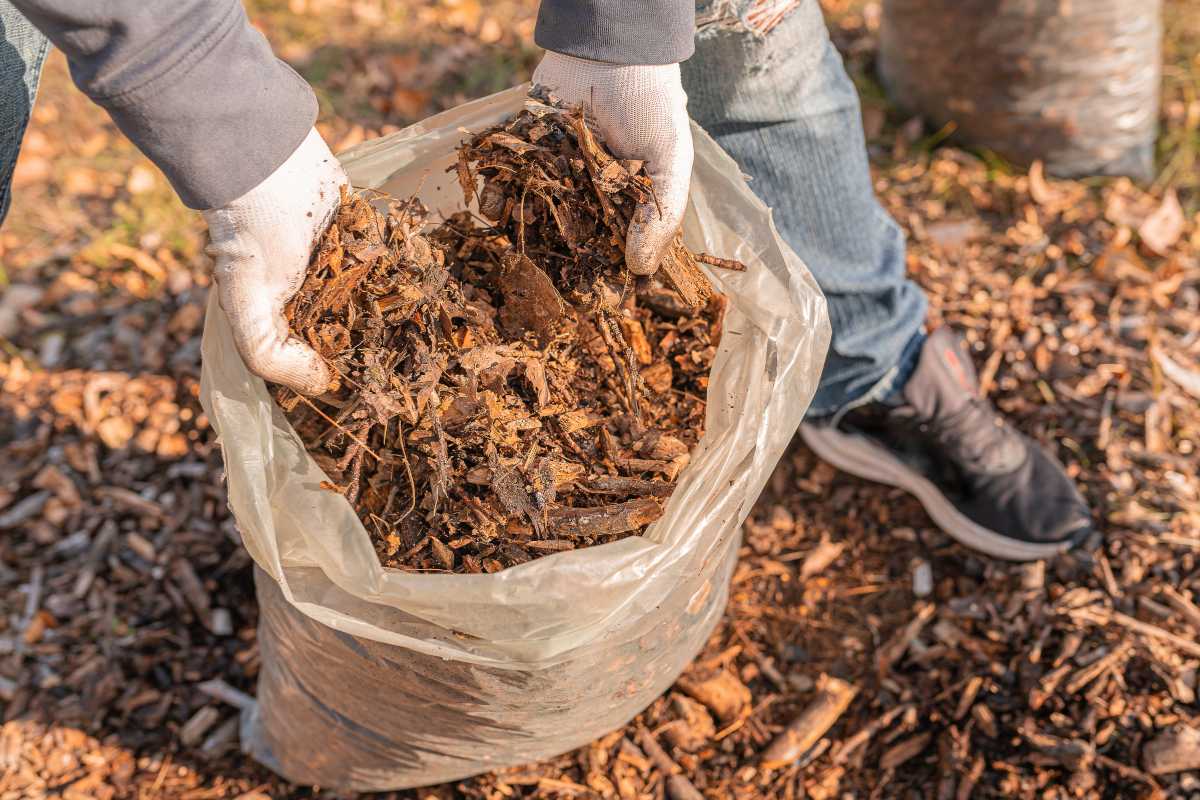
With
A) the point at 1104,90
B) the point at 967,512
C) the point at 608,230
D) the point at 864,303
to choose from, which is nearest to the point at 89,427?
the point at 608,230

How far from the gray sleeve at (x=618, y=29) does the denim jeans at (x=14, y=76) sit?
77cm

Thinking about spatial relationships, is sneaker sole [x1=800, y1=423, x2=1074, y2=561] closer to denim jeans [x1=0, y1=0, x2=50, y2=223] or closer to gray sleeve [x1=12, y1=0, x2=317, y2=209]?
gray sleeve [x1=12, y1=0, x2=317, y2=209]

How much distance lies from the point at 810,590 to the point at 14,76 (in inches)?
67.5

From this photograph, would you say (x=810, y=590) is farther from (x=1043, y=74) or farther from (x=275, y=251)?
(x=1043, y=74)

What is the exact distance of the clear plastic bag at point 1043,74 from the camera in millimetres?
2568

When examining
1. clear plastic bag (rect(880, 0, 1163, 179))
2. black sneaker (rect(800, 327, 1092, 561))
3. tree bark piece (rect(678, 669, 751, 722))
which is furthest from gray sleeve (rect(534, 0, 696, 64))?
clear plastic bag (rect(880, 0, 1163, 179))

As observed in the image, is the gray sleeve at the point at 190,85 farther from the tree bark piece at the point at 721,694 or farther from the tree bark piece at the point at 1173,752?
the tree bark piece at the point at 1173,752

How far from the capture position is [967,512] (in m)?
2.03

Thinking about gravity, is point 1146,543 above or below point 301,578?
below

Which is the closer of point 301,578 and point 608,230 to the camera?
point 301,578

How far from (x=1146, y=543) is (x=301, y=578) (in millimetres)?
1667

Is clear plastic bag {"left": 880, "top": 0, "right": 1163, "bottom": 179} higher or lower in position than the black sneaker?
higher

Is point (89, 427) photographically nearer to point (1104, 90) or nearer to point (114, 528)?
point (114, 528)

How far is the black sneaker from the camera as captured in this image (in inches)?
76.4
